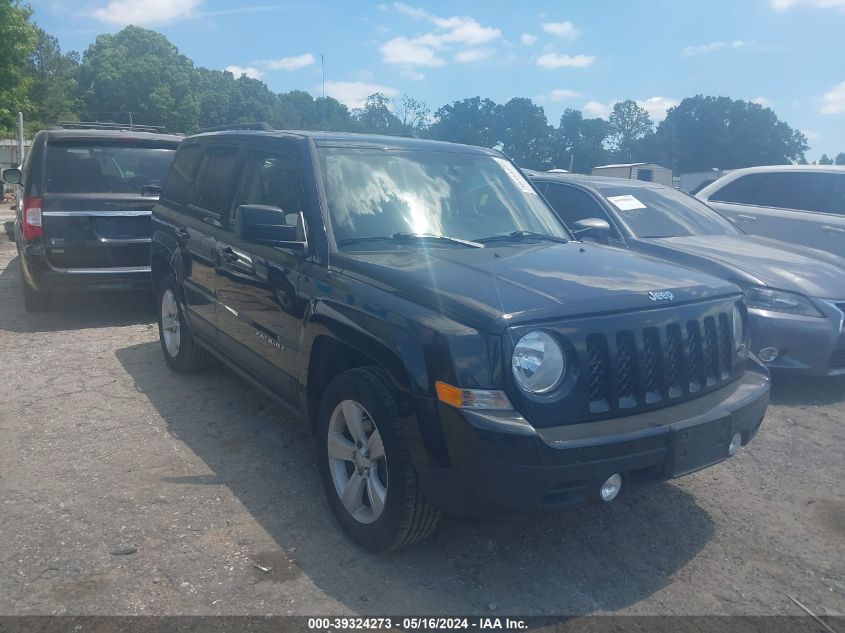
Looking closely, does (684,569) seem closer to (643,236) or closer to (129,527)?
(129,527)

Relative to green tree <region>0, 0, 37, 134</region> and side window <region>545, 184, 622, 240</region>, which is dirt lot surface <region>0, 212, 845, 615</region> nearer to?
side window <region>545, 184, 622, 240</region>

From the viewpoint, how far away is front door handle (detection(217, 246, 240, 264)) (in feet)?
15.3

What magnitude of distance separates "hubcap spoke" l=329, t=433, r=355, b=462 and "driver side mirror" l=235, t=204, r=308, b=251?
1005mm

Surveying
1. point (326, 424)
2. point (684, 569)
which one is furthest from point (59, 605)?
point (684, 569)

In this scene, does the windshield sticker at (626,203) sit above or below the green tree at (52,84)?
below

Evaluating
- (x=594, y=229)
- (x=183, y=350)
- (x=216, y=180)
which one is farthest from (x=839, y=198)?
(x=183, y=350)

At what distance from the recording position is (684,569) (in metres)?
3.37

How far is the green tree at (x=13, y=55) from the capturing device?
897 inches

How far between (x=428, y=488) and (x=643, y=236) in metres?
4.44

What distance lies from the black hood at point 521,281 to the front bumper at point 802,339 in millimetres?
2203

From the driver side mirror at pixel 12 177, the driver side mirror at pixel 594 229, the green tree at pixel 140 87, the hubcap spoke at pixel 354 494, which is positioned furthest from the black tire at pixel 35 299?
the green tree at pixel 140 87

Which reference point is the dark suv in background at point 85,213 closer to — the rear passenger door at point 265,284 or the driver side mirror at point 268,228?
the rear passenger door at point 265,284

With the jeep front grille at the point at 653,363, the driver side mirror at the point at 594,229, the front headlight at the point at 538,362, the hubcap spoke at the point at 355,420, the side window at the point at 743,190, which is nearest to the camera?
the front headlight at the point at 538,362

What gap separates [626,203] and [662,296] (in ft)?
13.1
